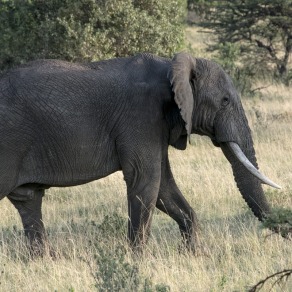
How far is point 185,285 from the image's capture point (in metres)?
6.45

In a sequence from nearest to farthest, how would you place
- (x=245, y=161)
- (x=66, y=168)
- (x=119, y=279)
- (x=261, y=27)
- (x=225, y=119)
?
(x=119, y=279)
(x=66, y=168)
(x=245, y=161)
(x=225, y=119)
(x=261, y=27)

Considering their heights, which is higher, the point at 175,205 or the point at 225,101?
the point at 225,101

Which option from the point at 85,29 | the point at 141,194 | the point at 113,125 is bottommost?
the point at 85,29

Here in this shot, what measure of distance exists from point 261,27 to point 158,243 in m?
17.4

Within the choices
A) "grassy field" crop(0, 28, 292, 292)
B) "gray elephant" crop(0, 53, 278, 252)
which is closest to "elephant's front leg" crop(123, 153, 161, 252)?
"gray elephant" crop(0, 53, 278, 252)

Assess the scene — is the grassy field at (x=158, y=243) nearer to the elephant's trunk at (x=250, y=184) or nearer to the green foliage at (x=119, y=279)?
the green foliage at (x=119, y=279)

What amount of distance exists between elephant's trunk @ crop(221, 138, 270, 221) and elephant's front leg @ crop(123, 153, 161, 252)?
2.43 ft

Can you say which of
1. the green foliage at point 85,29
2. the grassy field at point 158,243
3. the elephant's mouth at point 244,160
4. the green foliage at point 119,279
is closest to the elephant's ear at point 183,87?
the elephant's mouth at point 244,160

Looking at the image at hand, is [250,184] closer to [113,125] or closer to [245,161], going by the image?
[245,161]

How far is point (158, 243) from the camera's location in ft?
27.7

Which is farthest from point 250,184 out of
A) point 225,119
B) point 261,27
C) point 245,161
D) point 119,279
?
point 261,27

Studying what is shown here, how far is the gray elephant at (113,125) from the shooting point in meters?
7.68

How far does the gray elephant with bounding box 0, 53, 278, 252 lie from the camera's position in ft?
25.2

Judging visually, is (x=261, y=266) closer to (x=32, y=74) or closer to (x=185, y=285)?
(x=185, y=285)
